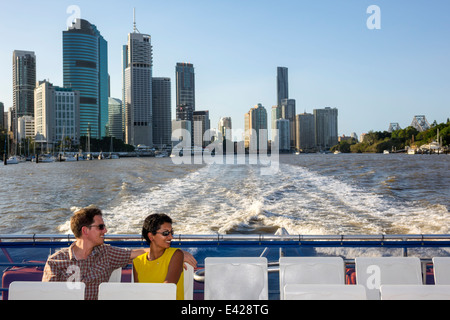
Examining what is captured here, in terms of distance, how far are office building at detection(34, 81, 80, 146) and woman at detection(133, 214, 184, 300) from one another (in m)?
198

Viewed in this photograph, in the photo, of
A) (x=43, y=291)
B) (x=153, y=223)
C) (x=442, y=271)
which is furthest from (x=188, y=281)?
(x=442, y=271)

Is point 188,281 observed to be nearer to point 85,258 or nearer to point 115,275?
point 115,275

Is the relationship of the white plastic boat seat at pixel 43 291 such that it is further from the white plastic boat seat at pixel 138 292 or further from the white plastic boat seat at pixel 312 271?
the white plastic boat seat at pixel 312 271

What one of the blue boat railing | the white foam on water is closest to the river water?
the white foam on water

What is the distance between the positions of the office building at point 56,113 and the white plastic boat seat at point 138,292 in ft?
651

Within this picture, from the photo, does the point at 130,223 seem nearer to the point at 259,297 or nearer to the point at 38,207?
the point at 38,207

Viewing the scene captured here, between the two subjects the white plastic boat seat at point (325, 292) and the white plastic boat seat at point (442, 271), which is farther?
the white plastic boat seat at point (442, 271)

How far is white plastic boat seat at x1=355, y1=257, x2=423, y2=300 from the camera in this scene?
347 cm

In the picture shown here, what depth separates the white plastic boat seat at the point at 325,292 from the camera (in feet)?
8.15

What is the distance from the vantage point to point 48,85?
19262 centimetres

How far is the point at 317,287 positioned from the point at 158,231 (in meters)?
1.35

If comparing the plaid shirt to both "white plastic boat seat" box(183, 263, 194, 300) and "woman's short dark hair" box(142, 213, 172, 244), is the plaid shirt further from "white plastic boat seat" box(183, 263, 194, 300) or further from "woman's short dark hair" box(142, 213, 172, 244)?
"white plastic boat seat" box(183, 263, 194, 300)

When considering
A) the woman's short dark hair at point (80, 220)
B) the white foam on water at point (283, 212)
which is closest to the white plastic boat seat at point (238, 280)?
the woman's short dark hair at point (80, 220)
